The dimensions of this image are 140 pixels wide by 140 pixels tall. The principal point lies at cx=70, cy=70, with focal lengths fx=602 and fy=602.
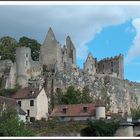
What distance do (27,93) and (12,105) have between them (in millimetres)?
5975

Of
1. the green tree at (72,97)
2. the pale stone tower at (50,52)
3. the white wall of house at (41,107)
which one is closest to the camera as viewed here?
the white wall of house at (41,107)

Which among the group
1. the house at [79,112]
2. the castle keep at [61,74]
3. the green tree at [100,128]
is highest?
the castle keep at [61,74]

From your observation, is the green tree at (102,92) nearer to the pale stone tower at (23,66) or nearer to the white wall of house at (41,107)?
the pale stone tower at (23,66)

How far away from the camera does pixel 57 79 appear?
74.1 metres

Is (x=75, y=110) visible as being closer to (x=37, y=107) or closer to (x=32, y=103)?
(x=37, y=107)

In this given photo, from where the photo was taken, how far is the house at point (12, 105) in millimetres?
55081

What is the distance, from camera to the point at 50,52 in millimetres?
75500

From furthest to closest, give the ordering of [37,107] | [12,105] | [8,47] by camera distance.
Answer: [8,47], [37,107], [12,105]

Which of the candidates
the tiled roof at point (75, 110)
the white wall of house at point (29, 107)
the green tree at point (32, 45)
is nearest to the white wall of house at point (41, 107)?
the white wall of house at point (29, 107)

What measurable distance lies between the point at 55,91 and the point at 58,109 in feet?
33.7

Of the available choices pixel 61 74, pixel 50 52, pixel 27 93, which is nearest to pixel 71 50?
pixel 50 52

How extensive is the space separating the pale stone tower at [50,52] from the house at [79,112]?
14493 millimetres

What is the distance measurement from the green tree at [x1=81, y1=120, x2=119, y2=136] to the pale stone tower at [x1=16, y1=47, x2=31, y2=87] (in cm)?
1981

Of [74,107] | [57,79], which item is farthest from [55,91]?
[74,107]
